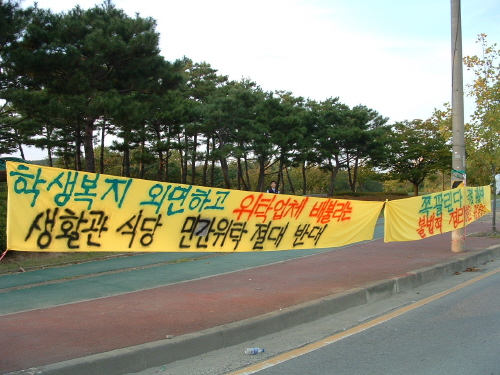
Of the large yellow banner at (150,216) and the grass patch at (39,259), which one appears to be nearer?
the large yellow banner at (150,216)

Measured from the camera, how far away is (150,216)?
6.31 m

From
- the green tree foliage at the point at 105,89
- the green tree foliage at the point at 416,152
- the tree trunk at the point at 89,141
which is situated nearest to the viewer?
the green tree foliage at the point at 105,89

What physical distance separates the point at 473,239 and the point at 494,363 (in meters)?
11.3

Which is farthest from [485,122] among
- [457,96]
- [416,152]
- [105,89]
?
[416,152]

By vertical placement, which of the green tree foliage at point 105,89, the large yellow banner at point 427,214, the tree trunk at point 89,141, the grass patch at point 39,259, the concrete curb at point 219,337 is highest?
the green tree foliage at point 105,89

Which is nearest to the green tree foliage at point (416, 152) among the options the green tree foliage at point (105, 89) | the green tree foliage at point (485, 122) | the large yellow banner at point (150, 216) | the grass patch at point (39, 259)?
the green tree foliage at point (105, 89)

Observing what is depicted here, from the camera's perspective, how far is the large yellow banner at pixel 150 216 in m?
5.09

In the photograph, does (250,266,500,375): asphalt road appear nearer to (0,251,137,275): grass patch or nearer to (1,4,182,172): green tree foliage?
(0,251,137,275): grass patch

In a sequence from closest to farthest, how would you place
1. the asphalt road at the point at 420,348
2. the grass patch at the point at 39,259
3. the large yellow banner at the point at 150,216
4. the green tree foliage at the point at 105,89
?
the asphalt road at the point at 420,348
the large yellow banner at the point at 150,216
the grass patch at the point at 39,259
the green tree foliage at the point at 105,89

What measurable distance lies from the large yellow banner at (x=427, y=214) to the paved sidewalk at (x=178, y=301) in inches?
26.7

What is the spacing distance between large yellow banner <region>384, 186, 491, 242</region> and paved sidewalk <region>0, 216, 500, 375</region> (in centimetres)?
68

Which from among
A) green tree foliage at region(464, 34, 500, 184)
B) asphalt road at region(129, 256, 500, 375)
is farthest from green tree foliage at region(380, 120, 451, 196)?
asphalt road at region(129, 256, 500, 375)

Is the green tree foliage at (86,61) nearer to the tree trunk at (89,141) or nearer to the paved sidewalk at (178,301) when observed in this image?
the tree trunk at (89,141)

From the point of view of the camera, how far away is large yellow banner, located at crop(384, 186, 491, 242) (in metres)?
10.2
